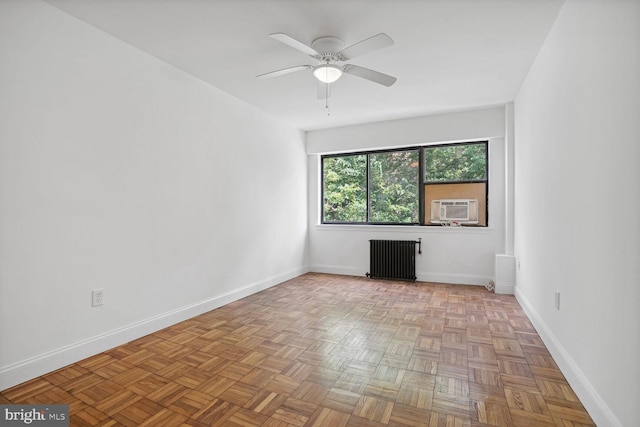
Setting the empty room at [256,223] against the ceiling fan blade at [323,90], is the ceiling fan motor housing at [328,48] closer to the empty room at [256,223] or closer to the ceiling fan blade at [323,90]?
the empty room at [256,223]

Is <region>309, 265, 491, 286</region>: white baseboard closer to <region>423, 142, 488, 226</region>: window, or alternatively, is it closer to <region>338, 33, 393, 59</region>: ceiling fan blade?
<region>423, 142, 488, 226</region>: window

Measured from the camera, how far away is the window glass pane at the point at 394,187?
5.20 meters

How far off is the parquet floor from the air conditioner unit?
1.67 m

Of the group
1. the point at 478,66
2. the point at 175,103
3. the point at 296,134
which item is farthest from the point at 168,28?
the point at 296,134

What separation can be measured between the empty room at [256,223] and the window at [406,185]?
0.61m

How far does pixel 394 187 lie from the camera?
533cm

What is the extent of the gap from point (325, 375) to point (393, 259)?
3.13 m

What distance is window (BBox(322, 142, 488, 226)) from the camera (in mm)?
4844

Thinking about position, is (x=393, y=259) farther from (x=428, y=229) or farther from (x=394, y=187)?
(x=394, y=187)

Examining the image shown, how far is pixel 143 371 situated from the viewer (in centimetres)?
224

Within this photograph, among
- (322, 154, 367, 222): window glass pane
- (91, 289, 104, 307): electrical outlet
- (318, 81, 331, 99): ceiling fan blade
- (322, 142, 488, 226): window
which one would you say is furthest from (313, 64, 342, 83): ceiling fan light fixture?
(322, 154, 367, 222): window glass pane

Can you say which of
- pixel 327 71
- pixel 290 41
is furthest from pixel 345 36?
pixel 290 41

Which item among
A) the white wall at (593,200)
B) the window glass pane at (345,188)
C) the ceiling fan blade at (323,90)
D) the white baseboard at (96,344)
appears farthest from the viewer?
the window glass pane at (345,188)

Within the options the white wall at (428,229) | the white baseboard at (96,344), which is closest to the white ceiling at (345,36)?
the white wall at (428,229)
